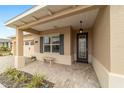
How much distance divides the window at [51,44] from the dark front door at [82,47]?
2.13 m

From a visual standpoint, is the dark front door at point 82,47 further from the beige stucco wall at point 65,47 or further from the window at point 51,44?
the window at point 51,44

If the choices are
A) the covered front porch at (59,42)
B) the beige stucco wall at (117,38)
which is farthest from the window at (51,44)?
the beige stucco wall at (117,38)

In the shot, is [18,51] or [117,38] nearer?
[117,38]

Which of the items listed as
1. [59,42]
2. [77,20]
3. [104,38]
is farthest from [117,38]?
[59,42]

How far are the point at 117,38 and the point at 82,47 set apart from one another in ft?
22.1

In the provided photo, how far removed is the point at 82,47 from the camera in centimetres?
950

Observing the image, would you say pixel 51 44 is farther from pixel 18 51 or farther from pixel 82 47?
pixel 18 51

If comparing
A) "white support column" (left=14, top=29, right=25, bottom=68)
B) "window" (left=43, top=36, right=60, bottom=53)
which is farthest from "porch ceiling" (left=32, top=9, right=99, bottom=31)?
"white support column" (left=14, top=29, right=25, bottom=68)
